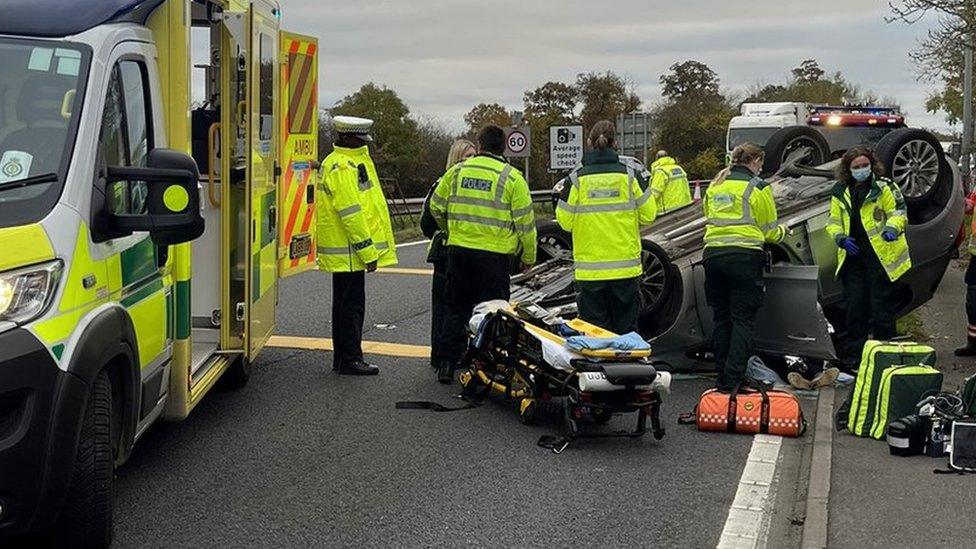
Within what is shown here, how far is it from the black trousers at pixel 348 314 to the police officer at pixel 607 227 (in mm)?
1672

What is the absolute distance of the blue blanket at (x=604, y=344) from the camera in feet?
21.6

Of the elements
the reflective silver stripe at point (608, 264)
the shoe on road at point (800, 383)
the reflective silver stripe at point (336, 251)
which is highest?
the reflective silver stripe at point (336, 251)

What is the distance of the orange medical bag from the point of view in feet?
22.9

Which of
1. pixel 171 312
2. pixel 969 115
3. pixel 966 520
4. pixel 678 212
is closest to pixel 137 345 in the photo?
pixel 171 312

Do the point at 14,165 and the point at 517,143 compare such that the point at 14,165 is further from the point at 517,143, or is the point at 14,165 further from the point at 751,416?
the point at 517,143

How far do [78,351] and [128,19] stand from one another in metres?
1.72

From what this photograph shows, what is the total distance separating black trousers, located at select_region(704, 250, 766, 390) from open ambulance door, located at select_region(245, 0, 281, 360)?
3141 millimetres

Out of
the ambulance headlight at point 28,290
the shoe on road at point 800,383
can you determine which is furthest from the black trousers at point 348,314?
the ambulance headlight at point 28,290

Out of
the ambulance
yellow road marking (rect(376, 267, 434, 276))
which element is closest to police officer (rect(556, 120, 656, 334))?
the ambulance

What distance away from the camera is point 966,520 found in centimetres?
517

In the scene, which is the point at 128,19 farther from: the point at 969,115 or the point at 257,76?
the point at 969,115

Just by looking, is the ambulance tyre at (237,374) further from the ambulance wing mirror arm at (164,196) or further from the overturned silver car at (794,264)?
the ambulance wing mirror arm at (164,196)

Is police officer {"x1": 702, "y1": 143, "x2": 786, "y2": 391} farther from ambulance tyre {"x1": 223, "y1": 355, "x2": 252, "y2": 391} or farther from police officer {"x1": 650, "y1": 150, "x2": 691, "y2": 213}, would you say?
police officer {"x1": 650, "y1": 150, "x2": 691, "y2": 213}

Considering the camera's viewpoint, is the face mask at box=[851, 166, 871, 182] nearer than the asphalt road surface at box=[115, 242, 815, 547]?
No
